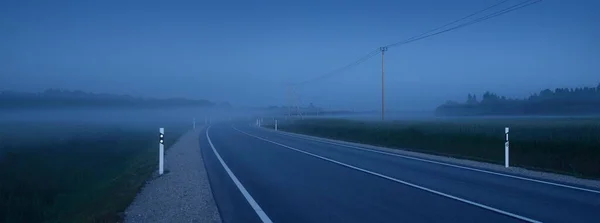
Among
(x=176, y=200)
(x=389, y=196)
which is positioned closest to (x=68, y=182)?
(x=176, y=200)

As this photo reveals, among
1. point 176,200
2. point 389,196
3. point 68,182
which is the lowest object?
point 68,182

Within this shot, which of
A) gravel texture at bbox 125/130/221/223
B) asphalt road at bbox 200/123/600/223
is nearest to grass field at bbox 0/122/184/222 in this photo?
gravel texture at bbox 125/130/221/223

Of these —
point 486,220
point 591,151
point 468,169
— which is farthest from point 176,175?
point 591,151

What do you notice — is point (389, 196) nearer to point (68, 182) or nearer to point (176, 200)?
point (176, 200)

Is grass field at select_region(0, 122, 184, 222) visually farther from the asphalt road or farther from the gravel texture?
the asphalt road

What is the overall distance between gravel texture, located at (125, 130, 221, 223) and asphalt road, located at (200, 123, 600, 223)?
1.07ft

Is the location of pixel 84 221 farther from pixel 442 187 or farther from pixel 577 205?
pixel 577 205

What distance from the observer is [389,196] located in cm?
1222

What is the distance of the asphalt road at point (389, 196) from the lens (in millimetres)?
9945

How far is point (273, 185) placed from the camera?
572 inches

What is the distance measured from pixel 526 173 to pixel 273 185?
853cm

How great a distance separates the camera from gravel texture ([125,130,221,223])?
1036 centimetres

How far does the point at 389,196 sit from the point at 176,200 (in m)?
4.98

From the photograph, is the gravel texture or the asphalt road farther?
the gravel texture
